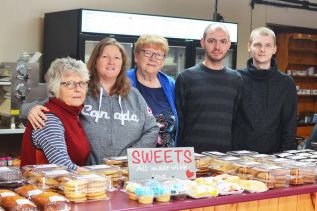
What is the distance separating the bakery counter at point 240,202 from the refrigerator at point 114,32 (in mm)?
2826

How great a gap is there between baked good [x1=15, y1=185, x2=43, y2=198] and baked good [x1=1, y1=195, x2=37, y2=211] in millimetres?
67

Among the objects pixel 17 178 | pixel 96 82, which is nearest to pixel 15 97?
pixel 96 82

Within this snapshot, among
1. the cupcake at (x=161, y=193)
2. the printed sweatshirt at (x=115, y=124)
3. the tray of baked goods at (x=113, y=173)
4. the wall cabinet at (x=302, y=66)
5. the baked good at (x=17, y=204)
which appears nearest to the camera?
the baked good at (x=17, y=204)

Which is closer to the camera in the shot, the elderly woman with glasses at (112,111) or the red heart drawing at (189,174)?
the red heart drawing at (189,174)

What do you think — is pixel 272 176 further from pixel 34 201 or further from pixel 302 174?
pixel 34 201

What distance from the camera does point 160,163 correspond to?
Answer: 2141 millimetres

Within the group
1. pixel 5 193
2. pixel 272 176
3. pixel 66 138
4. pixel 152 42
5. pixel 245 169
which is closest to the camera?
pixel 5 193

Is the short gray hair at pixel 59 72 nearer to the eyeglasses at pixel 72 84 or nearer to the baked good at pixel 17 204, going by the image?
the eyeglasses at pixel 72 84

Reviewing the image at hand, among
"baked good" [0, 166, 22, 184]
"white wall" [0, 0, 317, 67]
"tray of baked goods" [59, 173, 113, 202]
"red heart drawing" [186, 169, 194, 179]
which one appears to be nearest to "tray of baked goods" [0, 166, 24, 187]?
"baked good" [0, 166, 22, 184]

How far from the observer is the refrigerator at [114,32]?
504 cm

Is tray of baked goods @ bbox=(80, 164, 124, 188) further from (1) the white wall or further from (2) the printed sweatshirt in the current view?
(1) the white wall

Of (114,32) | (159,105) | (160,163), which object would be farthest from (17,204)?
(114,32)

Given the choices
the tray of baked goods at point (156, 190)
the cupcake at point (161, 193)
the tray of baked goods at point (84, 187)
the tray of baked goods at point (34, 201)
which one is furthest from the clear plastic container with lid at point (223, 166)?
the tray of baked goods at point (34, 201)

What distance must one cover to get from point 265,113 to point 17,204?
2.06 metres
